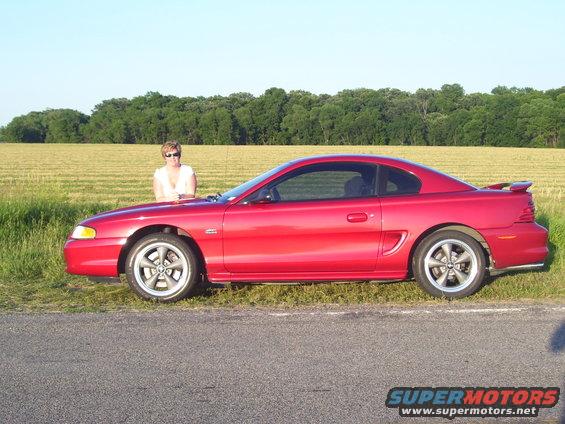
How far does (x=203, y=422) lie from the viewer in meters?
3.47

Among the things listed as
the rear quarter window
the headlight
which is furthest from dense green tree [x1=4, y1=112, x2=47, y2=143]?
the rear quarter window

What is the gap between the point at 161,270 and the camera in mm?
6297

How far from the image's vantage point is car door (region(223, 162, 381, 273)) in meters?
6.23

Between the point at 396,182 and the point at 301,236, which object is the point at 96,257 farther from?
the point at 396,182

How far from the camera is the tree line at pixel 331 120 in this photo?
82.6 metres

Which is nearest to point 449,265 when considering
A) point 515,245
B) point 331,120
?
point 515,245

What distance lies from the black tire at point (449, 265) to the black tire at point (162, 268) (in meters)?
2.12

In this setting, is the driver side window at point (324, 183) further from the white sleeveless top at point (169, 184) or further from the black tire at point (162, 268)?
the white sleeveless top at point (169, 184)

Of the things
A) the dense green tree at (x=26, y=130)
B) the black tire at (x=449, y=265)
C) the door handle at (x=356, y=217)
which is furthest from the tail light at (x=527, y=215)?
the dense green tree at (x=26, y=130)

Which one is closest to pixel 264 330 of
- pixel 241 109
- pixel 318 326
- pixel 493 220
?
pixel 318 326

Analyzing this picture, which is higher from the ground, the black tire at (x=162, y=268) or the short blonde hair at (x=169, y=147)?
the short blonde hair at (x=169, y=147)

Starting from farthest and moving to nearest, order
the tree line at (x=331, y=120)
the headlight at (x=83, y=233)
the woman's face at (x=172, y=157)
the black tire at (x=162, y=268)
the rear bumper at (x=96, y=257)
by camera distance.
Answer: the tree line at (x=331, y=120) < the woman's face at (x=172, y=157) < the headlight at (x=83, y=233) < the rear bumper at (x=96, y=257) < the black tire at (x=162, y=268)

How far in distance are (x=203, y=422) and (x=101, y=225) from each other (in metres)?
3.38

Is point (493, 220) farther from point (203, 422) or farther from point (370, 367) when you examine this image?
point (203, 422)
